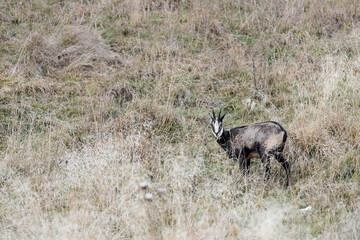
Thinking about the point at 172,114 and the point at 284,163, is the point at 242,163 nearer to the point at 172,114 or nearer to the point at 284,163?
the point at 284,163

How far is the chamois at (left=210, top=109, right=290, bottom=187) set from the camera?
5.72 meters

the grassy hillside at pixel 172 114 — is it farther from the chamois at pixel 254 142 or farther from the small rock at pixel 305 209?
the chamois at pixel 254 142

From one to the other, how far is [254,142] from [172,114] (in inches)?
62.0

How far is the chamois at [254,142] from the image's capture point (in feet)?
18.8

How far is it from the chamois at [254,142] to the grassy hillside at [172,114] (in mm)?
193

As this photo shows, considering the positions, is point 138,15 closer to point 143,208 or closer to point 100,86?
point 100,86

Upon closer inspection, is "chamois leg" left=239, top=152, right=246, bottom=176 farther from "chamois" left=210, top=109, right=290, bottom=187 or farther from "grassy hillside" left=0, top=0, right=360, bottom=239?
"grassy hillside" left=0, top=0, right=360, bottom=239

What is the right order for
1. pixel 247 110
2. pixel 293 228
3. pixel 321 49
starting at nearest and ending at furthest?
pixel 293 228
pixel 247 110
pixel 321 49

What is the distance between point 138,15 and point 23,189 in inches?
208

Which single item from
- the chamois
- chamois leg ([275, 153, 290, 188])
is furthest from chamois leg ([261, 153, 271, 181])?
chamois leg ([275, 153, 290, 188])

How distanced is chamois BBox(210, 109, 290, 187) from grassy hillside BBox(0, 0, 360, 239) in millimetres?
193

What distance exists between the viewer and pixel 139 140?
6340 millimetres

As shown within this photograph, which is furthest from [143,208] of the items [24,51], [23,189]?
[24,51]

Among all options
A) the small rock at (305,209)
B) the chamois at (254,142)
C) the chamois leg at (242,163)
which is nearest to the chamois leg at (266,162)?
the chamois at (254,142)
